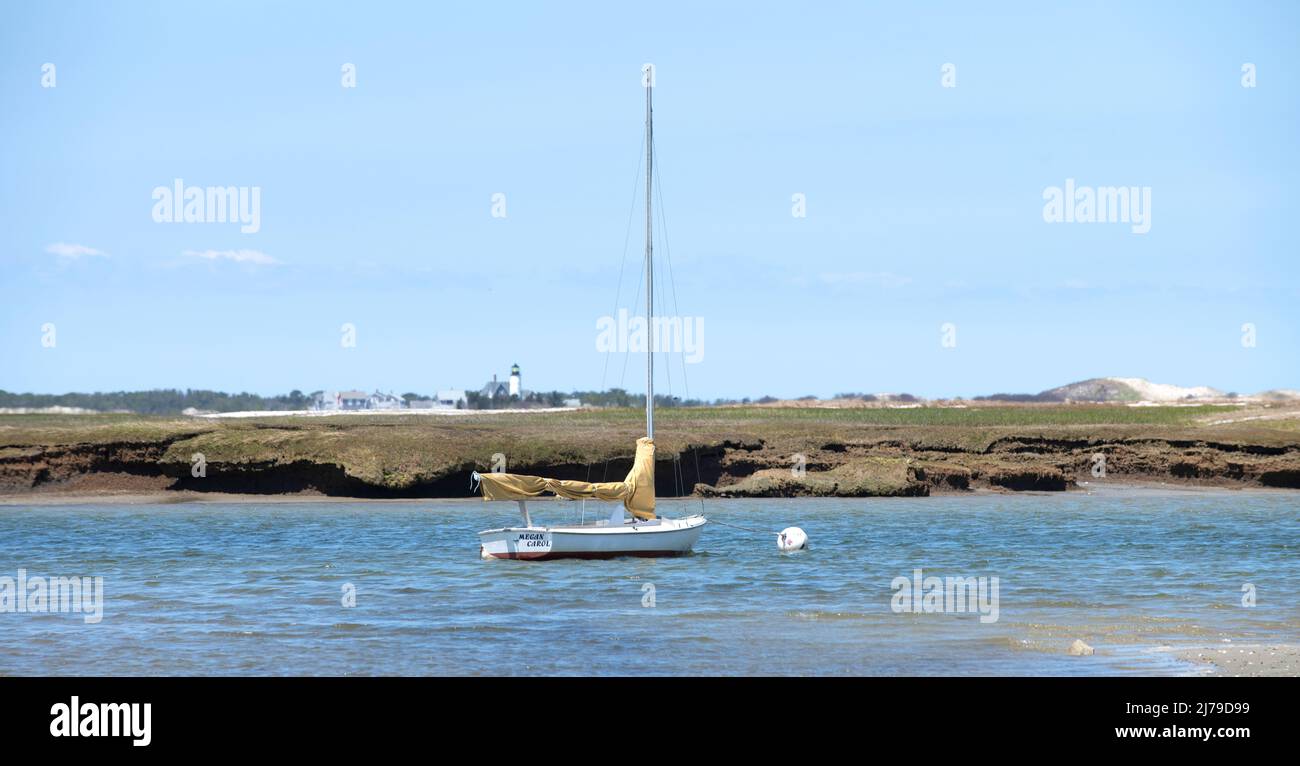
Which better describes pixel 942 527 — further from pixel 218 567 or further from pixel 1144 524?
pixel 218 567

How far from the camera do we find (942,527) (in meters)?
49.3

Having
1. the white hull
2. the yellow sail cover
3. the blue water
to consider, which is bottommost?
the blue water

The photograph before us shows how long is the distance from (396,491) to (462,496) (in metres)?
2.96

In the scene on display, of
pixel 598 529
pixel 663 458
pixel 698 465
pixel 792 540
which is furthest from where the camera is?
pixel 698 465

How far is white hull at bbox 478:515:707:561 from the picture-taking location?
120ft

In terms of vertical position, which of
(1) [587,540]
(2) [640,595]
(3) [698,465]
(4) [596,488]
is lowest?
(2) [640,595]

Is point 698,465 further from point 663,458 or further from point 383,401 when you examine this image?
point 383,401

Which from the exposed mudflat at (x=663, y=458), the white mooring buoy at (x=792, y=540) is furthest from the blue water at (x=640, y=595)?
the exposed mudflat at (x=663, y=458)

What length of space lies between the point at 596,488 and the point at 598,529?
108 centimetres

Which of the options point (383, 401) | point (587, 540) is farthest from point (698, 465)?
point (383, 401)

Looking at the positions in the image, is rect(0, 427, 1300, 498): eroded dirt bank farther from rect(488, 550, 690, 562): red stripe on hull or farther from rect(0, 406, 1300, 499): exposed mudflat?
rect(488, 550, 690, 562): red stripe on hull

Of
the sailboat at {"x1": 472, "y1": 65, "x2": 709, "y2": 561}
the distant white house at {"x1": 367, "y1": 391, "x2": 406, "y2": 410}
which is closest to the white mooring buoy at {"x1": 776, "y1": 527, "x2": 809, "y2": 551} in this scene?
the sailboat at {"x1": 472, "y1": 65, "x2": 709, "y2": 561}

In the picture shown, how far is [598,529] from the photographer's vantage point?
36500 millimetres
